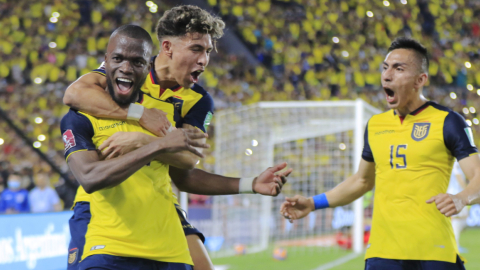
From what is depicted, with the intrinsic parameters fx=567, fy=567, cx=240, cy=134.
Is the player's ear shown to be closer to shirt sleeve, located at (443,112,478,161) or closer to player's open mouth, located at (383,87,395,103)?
player's open mouth, located at (383,87,395,103)

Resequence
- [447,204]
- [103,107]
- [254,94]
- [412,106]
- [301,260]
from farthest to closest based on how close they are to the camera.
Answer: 1. [254,94]
2. [301,260]
3. [412,106]
4. [447,204]
5. [103,107]

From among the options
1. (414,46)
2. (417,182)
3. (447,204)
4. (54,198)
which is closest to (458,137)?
(417,182)

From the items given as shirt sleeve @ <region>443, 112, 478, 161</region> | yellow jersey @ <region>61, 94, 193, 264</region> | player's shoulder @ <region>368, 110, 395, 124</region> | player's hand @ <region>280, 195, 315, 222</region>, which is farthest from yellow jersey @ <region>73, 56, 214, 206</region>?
shirt sleeve @ <region>443, 112, 478, 161</region>

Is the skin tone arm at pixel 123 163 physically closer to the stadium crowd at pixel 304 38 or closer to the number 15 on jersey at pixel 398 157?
the number 15 on jersey at pixel 398 157

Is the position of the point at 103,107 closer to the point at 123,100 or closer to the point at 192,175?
the point at 123,100

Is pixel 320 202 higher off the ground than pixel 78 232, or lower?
higher

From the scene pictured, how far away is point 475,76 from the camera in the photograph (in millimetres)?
16391

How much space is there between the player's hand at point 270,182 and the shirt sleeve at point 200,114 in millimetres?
437

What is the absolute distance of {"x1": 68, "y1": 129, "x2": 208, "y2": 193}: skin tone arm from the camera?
224 centimetres

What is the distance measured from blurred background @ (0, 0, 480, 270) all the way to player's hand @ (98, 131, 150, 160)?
401 centimetres

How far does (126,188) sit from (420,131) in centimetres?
180

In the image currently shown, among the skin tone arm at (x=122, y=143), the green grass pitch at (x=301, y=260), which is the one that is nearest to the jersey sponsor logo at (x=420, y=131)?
the skin tone arm at (x=122, y=143)

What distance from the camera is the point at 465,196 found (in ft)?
9.66

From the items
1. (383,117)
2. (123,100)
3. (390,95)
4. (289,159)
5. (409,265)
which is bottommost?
(409,265)
